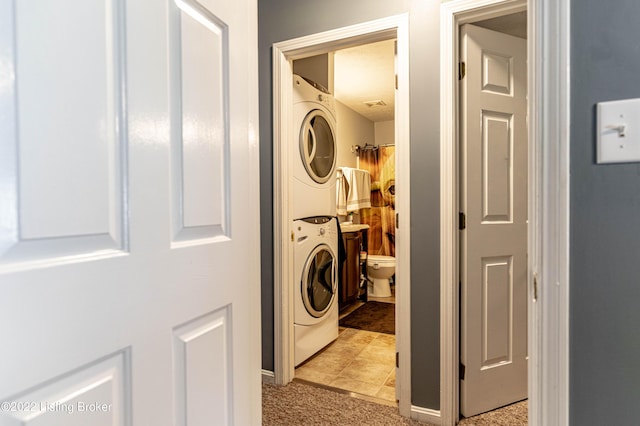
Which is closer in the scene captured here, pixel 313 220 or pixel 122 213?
pixel 122 213

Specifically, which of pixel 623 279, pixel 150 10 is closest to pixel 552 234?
pixel 623 279

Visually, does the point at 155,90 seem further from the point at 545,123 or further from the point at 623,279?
the point at 623,279

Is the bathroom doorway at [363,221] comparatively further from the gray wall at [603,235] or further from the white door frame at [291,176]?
the gray wall at [603,235]

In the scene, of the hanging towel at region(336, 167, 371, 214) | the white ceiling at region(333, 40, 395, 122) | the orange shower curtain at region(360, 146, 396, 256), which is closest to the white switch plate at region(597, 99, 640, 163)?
the white ceiling at region(333, 40, 395, 122)

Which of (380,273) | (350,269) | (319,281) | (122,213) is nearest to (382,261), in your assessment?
(380,273)

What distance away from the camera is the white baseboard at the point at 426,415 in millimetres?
1837

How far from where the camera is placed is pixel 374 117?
560 cm

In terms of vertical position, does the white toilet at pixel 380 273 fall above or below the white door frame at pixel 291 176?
below

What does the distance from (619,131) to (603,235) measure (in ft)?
0.67

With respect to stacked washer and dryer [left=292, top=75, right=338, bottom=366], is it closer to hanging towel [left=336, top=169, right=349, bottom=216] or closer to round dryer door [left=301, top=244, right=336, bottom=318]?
round dryer door [left=301, top=244, right=336, bottom=318]

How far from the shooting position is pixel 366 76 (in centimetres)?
389

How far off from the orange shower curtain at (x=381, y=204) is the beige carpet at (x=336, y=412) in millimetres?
3192

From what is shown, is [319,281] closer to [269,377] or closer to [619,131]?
[269,377]

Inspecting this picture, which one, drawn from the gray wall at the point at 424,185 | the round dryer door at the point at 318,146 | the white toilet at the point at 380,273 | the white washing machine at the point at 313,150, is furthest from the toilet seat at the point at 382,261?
the gray wall at the point at 424,185
